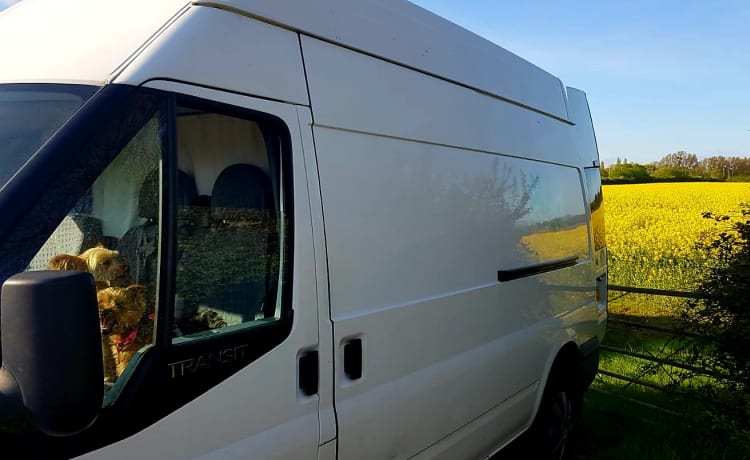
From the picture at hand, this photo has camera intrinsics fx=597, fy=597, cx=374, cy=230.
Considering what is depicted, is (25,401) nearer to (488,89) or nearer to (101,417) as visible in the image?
(101,417)

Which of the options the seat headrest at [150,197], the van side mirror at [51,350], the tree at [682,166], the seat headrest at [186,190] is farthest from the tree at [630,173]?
the van side mirror at [51,350]

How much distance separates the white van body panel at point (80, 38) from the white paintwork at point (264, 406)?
178 millimetres

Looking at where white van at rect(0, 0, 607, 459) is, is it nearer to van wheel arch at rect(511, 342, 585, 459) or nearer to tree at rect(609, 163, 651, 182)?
van wheel arch at rect(511, 342, 585, 459)

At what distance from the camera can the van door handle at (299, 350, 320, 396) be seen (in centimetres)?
209

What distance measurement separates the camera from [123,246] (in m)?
1.68

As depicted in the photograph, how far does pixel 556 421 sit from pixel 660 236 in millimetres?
10286

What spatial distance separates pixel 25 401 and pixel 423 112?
2068mm

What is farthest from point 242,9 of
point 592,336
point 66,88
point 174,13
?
point 592,336

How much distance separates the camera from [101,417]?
1501 millimetres

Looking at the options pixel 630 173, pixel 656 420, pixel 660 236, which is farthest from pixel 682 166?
pixel 656 420

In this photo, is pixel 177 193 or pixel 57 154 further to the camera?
pixel 177 193

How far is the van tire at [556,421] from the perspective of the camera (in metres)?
4.27

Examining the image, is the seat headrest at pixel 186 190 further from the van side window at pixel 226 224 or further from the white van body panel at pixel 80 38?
the white van body panel at pixel 80 38

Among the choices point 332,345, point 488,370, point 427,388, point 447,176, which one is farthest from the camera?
point 488,370
